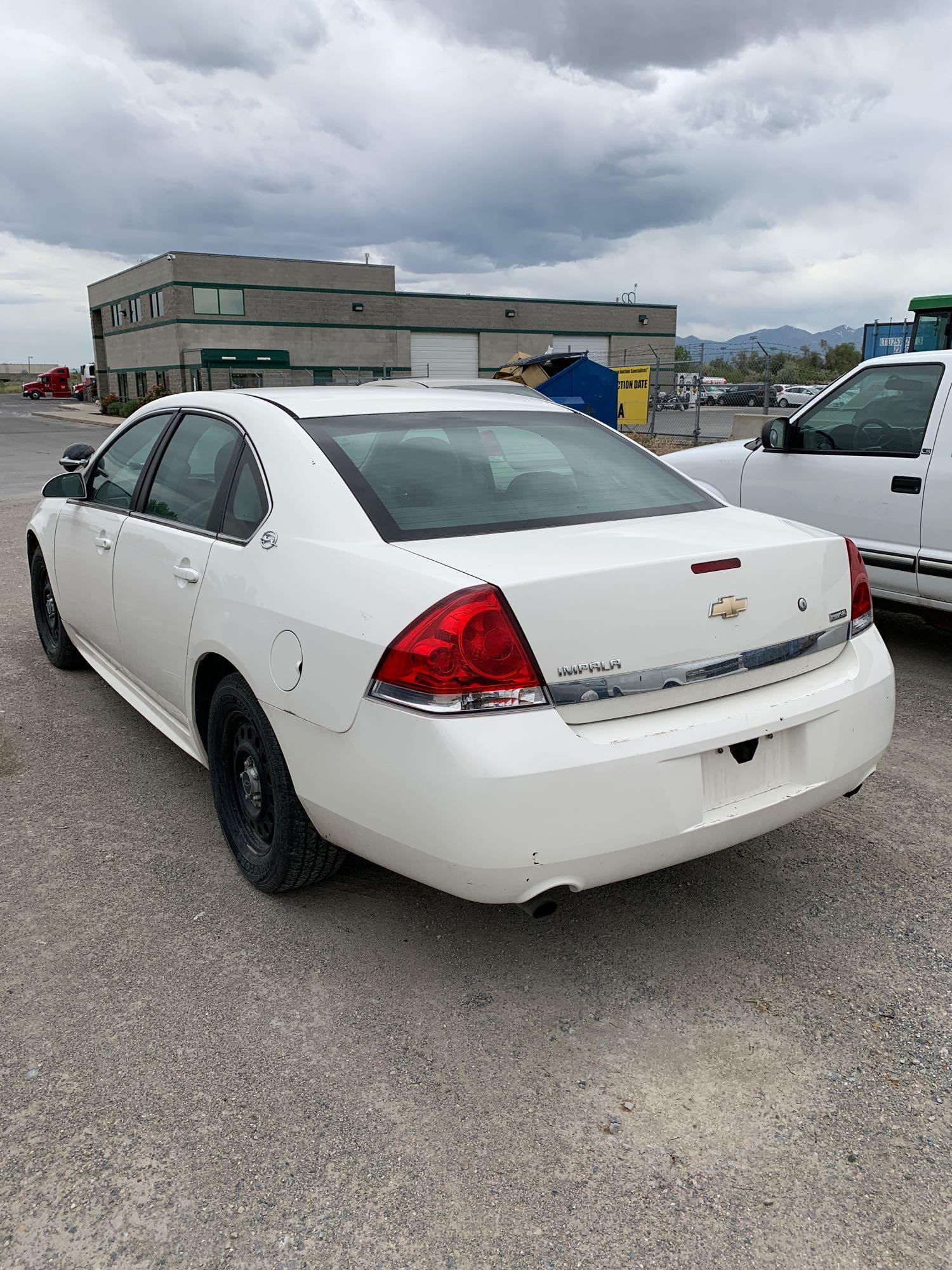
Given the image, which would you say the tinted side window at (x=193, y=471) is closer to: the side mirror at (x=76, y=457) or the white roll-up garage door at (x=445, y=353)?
the side mirror at (x=76, y=457)

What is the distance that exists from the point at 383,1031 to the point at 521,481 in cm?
171

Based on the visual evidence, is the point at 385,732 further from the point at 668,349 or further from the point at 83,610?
the point at 668,349

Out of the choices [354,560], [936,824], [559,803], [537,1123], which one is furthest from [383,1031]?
[936,824]

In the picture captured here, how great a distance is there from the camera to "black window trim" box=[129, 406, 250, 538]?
10.9 ft

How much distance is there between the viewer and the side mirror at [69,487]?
458cm

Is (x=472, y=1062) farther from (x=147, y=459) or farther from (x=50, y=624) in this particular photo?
(x=50, y=624)

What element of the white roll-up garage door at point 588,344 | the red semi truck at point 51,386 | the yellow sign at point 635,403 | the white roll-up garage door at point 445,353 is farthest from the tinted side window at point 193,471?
the red semi truck at point 51,386

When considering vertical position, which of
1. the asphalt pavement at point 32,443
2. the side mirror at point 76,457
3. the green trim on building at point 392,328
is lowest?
the asphalt pavement at point 32,443

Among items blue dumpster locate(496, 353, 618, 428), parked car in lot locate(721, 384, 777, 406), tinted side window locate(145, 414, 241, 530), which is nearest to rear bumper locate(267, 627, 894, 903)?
tinted side window locate(145, 414, 241, 530)

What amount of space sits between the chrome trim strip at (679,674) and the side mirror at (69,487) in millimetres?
3057

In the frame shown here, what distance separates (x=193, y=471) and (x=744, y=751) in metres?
2.21

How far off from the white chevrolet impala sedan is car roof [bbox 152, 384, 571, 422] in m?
0.02

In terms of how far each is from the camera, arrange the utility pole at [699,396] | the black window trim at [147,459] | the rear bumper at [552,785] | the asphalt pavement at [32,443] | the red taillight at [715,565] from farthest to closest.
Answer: the utility pole at [699,396] → the asphalt pavement at [32,443] → the black window trim at [147,459] → the red taillight at [715,565] → the rear bumper at [552,785]

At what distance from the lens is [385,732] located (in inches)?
95.5
